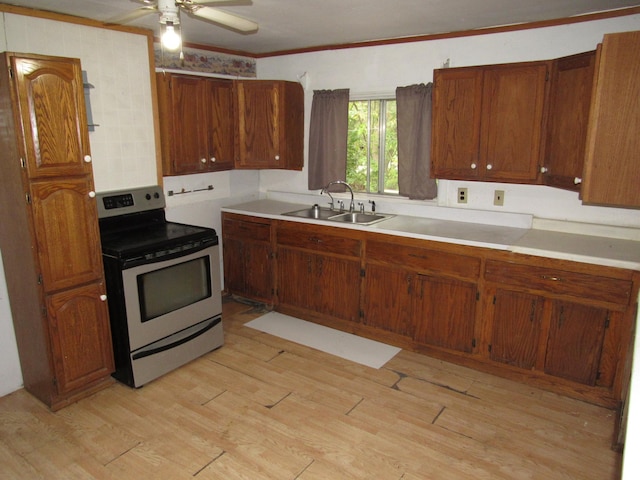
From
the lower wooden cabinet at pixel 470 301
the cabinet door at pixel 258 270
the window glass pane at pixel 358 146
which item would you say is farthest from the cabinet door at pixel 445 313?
the cabinet door at pixel 258 270

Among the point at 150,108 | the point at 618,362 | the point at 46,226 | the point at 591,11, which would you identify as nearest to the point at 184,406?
the point at 46,226

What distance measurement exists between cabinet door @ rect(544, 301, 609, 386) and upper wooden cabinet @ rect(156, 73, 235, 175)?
2892mm

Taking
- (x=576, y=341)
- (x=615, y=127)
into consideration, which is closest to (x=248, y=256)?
(x=576, y=341)

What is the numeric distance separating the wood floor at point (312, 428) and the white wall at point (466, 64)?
1.28m

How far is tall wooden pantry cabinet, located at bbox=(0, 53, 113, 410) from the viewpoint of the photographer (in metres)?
2.46

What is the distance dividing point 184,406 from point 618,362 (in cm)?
260

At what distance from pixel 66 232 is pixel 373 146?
258 centimetres

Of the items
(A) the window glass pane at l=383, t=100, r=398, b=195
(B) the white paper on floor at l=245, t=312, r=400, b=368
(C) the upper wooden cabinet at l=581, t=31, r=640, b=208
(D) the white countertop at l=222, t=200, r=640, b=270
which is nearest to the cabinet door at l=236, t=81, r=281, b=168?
(D) the white countertop at l=222, t=200, r=640, b=270

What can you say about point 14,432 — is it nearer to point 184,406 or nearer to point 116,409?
point 116,409

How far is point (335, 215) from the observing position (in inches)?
A: 164

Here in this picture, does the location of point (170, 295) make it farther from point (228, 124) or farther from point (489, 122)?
point (489, 122)

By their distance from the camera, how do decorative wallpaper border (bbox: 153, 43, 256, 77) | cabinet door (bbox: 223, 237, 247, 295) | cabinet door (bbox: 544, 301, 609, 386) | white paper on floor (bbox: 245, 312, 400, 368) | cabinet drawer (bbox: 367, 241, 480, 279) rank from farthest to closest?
cabinet door (bbox: 223, 237, 247, 295) → decorative wallpaper border (bbox: 153, 43, 256, 77) → white paper on floor (bbox: 245, 312, 400, 368) → cabinet drawer (bbox: 367, 241, 480, 279) → cabinet door (bbox: 544, 301, 609, 386)

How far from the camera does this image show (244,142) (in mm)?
4215

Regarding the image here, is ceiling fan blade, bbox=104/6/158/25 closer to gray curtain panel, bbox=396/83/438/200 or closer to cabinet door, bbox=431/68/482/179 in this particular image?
cabinet door, bbox=431/68/482/179
